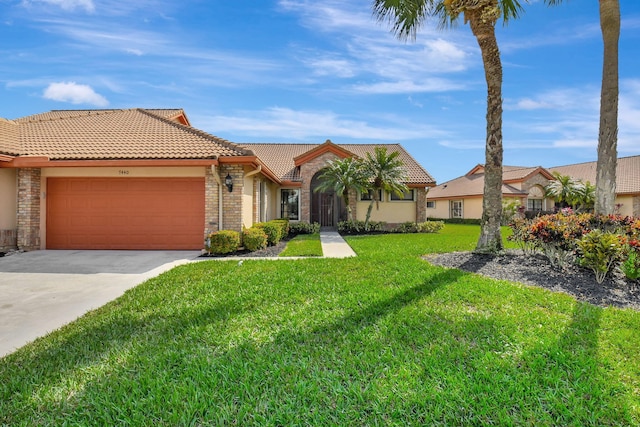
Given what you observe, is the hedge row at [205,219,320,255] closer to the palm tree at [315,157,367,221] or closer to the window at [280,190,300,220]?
the palm tree at [315,157,367,221]

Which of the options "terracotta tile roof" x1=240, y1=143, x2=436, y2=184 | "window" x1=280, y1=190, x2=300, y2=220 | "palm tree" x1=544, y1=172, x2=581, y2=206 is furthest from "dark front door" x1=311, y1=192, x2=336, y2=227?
"palm tree" x1=544, y1=172, x2=581, y2=206

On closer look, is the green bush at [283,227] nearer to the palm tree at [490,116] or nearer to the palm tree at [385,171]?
the palm tree at [385,171]

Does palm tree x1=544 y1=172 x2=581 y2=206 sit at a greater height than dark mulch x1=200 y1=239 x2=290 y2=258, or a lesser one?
greater

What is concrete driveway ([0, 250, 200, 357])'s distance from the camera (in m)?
4.58

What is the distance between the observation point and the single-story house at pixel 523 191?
26.8m

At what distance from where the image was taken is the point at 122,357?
344 cm

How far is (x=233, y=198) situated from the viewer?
10.8 metres

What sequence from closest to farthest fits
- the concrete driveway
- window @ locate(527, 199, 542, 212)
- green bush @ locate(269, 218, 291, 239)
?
the concrete driveway
green bush @ locate(269, 218, 291, 239)
window @ locate(527, 199, 542, 212)

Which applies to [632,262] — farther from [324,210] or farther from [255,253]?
[324,210]

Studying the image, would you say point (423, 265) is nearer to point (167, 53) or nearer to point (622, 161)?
point (167, 53)

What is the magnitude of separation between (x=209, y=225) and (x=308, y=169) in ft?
30.0

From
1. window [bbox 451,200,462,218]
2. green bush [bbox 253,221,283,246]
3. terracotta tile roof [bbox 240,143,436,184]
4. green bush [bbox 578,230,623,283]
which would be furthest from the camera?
window [bbox 451,200,462,218]

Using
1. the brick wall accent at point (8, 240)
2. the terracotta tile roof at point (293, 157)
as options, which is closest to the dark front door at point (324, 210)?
the terracotta tile roof at point (293, 157)

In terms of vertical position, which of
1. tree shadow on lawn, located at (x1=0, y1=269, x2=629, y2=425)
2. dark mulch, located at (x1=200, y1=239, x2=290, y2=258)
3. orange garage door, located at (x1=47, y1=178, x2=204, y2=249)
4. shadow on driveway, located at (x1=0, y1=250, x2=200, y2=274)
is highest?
orange garage door, located at (x1=47, y1=178, x2=204, y2=249)
